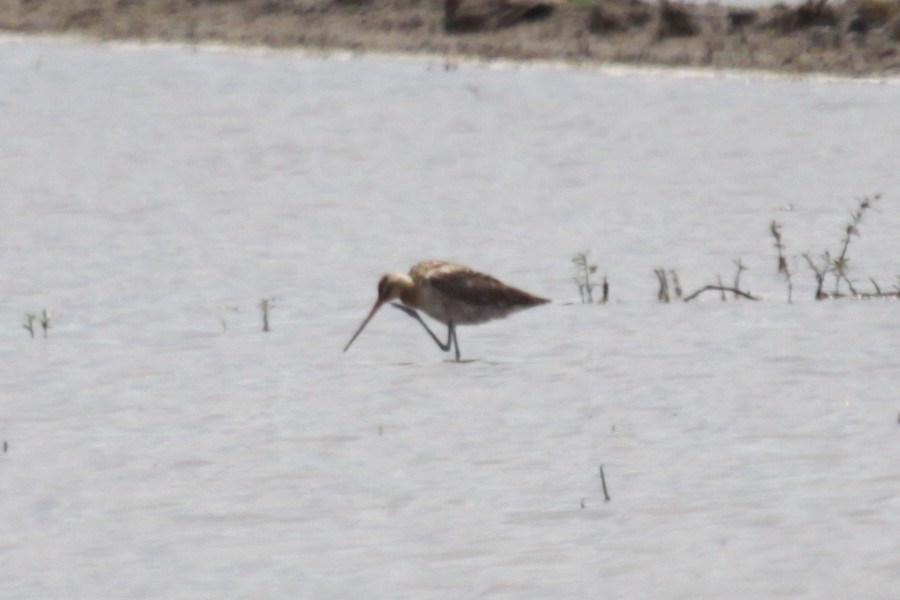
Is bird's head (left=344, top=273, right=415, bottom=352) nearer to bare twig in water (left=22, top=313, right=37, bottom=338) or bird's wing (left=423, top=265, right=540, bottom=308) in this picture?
bird's wing (left=423, top=265, right=540, bottom=308)

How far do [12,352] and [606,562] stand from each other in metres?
5.19

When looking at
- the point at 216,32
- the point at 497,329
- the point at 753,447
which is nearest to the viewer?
the point at 753,447

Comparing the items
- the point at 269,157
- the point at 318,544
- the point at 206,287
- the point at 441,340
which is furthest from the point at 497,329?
the point at 269,157

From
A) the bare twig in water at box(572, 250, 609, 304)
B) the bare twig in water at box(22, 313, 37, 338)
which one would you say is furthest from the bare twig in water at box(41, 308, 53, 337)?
the bare twig in water at box(572, 250, 609, 304)

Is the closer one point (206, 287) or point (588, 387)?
point (588, 387)

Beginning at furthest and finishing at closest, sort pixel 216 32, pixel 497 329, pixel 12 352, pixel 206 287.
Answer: pixel 216 32 → pixel 206 287 → pixel 497 329 → pixel 12 352

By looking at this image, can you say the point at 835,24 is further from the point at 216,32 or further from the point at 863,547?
the point at 863,547

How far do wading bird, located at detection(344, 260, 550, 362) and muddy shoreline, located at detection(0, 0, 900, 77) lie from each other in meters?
13.1

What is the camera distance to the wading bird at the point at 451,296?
37.4 ft

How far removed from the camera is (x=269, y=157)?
20641 mm

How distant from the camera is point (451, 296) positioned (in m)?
11.4

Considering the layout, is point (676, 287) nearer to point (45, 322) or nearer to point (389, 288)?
point (389, 288)

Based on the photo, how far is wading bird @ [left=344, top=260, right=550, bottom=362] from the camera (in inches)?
448

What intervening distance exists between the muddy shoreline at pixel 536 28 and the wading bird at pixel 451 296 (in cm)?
1305
